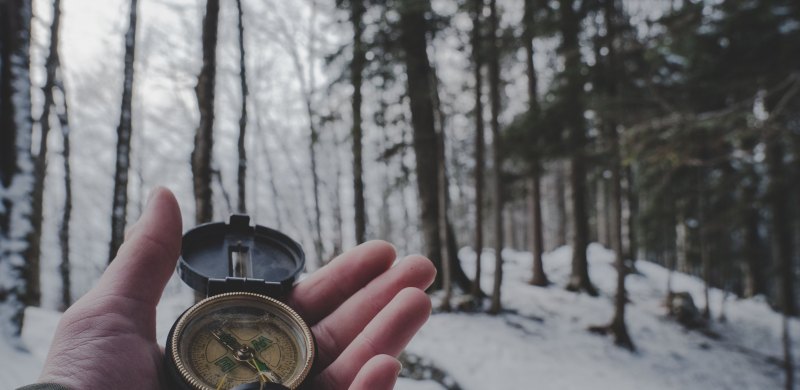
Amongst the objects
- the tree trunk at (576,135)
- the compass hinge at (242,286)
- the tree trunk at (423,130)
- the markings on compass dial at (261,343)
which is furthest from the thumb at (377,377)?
the tree trunk at (423,130)

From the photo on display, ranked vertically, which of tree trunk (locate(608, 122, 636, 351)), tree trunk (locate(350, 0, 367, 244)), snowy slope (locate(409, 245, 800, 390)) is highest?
tree trunk (locate(350, 0, 367, 244))

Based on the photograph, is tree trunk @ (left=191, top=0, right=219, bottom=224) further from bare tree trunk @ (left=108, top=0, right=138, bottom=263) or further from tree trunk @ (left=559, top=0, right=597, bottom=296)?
tree trunk @ (left=559, top=0, right=597, bottom=296)

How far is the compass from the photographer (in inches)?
61.2

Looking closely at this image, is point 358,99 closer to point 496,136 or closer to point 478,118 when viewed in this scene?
point 478,118

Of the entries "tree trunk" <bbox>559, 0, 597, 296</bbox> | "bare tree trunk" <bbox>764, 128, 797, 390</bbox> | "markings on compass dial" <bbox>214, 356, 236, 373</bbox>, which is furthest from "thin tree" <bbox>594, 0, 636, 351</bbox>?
"markings on compass dial" <bbox>214, 356, 236, 373</bbox>

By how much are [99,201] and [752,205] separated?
91.6 feet

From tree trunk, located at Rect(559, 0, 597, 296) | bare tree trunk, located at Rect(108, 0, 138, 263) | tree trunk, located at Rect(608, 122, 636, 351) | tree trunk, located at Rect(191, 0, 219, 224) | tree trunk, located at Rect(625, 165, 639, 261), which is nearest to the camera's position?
tree trunk, located at Rect(191, 0, 219, 224)

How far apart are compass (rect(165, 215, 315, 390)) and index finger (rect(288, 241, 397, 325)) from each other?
14 cm

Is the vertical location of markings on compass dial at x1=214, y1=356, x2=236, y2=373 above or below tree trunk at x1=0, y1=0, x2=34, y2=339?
below

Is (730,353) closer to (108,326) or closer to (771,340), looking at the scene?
(771,340)

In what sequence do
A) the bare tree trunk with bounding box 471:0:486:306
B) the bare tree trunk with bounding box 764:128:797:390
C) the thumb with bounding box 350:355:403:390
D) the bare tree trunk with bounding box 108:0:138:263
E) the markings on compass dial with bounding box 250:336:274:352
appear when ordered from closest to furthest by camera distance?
the thumb with bounding box 350:355:403:390 < the markings on compass dial with bounding box 250:336:274:352 < the bare tree trunk with bounding box 764:128:797:390 < the bare tree trunk with bounding box 471:0:486:306 < the bare tree trunk with bounding box 108:0:138:263

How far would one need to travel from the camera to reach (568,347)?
7.28 meters

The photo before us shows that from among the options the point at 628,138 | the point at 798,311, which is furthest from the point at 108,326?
the point at 798,311

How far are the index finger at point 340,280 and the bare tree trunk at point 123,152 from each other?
7.54 m
